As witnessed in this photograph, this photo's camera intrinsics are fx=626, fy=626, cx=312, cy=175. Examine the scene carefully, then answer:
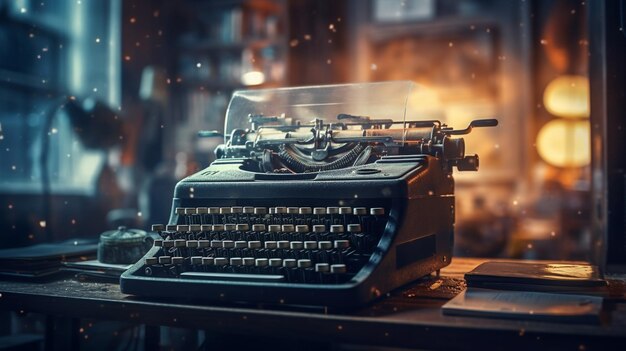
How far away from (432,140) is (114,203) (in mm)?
3473

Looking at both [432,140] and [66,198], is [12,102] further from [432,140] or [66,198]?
[432,140]

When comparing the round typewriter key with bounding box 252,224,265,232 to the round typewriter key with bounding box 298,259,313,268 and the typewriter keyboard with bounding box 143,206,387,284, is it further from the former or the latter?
the round typewriter key with bounding box 298,259,313,268

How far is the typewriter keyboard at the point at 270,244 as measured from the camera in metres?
1.29

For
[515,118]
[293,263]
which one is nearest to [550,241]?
[515,118]

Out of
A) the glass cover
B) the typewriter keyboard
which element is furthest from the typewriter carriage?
the typewriter keyboard

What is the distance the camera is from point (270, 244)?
1319 millimetres

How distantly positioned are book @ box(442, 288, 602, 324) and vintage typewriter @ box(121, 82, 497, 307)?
0.56 ft

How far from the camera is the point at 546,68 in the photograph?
617 cm

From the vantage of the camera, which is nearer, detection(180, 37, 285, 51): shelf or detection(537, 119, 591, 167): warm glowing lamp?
detection(180, 37, 285, 51): shelf

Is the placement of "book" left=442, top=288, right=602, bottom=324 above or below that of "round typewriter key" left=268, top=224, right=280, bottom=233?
below

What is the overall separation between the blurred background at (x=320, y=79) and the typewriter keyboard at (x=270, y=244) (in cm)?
196

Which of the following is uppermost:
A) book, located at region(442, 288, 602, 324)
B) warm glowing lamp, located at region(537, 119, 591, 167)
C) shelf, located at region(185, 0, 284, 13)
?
shelf, located at region(185, 0, 284, 13)

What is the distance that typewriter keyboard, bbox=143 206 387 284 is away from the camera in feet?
4.22

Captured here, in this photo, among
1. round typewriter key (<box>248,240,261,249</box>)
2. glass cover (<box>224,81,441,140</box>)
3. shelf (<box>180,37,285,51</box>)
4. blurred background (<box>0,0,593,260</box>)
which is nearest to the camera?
round typewriter key (<box>248,240,261,249</box>)
